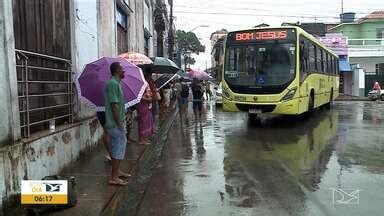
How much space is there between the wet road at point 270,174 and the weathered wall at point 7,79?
204 cm

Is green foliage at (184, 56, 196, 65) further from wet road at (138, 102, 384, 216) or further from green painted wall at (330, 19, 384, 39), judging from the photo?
wet road at (138, 102, 384, 216)

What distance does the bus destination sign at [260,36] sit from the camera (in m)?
16.9

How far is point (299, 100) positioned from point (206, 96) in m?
23.7

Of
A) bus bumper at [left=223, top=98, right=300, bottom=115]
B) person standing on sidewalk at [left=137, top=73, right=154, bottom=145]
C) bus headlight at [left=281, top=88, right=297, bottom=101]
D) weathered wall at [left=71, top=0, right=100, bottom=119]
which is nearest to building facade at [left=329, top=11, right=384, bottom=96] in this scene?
bus bumper at [left=223, top=98, right=300, bottom=115]

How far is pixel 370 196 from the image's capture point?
7.48 metres

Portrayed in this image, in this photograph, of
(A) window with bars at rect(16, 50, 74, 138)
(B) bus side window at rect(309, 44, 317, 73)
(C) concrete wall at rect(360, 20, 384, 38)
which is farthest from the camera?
(C) concrete wall at rect(360, 20, 384, 38)

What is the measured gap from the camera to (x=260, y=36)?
1722 cm

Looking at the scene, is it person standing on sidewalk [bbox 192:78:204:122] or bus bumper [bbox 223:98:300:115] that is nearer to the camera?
bus bumper [bbox 223:98:300:115]

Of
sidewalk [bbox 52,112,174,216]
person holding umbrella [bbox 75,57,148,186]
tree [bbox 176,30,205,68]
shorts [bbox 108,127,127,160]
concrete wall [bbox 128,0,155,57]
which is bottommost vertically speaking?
sidewalk [bbox 52,112,174,216]

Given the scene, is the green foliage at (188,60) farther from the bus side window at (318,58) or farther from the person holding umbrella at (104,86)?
the person holding umbrella at (104,86)

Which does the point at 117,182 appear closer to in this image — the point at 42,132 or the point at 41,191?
the point at 42,132

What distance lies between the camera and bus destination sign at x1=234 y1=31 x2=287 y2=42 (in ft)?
55.5

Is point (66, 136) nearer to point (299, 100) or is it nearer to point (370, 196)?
point (370, 196)

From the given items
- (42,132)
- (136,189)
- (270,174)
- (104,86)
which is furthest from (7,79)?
(270,174)
